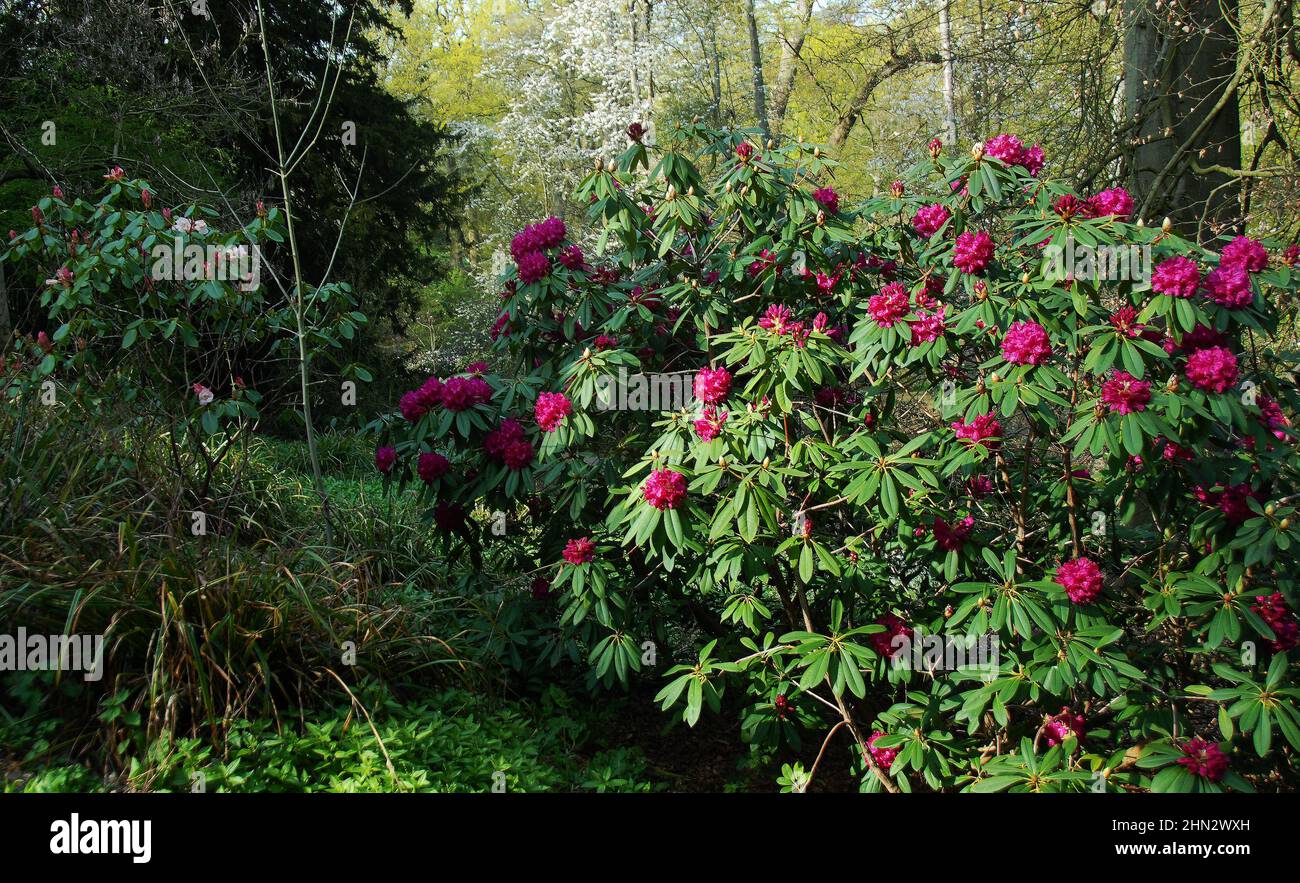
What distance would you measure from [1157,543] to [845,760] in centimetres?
158

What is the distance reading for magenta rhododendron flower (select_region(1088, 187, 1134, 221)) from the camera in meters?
2.84

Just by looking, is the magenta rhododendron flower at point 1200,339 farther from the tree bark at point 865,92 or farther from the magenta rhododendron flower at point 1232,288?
the tree bark at point 865,92

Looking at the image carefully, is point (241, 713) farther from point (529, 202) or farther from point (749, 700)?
point (529, 202)

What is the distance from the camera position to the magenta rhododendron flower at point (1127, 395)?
8.13 ft

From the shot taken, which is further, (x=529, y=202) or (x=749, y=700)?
A: (x=529, y=202)

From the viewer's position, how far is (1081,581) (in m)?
2.64

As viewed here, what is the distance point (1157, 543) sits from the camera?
3.06m

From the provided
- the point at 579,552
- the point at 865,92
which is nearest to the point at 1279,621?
the point at 579,552

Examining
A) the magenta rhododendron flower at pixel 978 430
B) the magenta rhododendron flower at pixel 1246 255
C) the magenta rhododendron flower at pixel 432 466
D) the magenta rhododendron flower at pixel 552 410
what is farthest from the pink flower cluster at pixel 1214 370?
the magenta rhododendron flower at pixel 432 466

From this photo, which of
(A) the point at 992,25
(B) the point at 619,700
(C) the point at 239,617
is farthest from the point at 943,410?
(A) the point at 992,25

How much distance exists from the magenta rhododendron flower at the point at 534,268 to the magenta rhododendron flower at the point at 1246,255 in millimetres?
2203

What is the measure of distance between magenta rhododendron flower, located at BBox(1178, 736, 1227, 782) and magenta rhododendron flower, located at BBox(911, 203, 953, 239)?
1727mm

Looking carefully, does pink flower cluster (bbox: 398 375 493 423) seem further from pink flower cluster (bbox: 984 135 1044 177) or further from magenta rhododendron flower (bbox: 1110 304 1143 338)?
magenta rhododendron flower (bbox: 1110 304 1143 338)

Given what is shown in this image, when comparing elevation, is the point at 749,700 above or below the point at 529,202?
below
